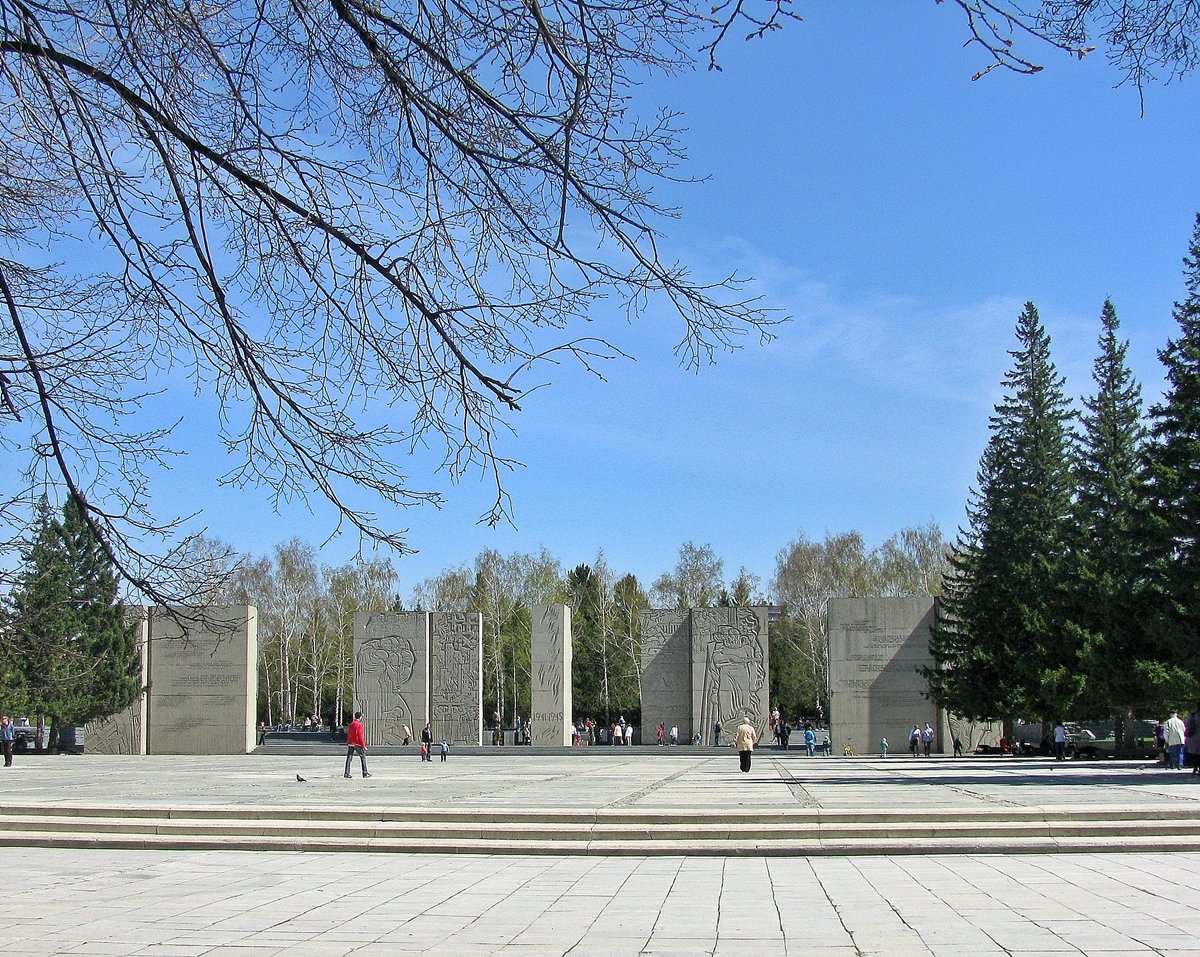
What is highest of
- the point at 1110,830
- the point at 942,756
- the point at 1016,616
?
the point at 1016,616

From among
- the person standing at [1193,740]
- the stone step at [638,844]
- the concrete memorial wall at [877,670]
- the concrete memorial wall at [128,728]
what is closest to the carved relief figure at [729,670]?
the concrete memorial wall at [877,670]

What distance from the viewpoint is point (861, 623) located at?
40.5 m

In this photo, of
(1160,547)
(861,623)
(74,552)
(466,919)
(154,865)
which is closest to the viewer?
(74,552)

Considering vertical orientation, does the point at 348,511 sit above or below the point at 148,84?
below

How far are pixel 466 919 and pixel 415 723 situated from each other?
3604cm

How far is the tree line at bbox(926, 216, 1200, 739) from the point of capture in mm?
28031

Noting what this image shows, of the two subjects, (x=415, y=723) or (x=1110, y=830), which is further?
(x=415, y=723)

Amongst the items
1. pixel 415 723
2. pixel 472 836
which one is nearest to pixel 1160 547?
pixel 472 836

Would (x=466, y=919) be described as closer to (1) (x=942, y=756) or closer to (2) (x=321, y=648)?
(1) (x=942, y=756)

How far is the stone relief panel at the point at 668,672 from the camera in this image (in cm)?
4322

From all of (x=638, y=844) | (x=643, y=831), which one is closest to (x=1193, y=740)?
(x=643, y=831)

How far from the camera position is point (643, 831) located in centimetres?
1204

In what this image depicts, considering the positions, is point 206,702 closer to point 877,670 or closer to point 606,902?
point 877,670

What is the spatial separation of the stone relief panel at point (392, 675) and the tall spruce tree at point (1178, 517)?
25.7 metres
